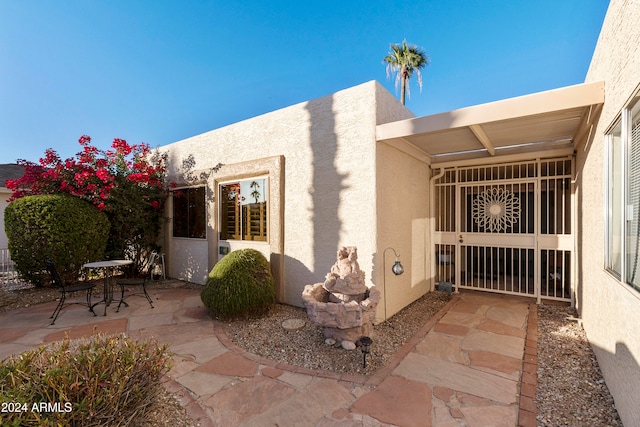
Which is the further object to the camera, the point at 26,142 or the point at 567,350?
the point at 26,142

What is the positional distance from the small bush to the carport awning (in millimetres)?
4506

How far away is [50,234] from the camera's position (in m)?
6.80

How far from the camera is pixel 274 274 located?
6.20m

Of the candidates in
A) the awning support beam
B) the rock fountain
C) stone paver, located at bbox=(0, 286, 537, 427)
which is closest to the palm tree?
the awning support beam

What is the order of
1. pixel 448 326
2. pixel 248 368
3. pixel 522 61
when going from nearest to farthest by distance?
pixel 248 368, pixel 448 326, pixel 522 61

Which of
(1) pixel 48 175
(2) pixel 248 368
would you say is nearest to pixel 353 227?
(2) pixel 248 368

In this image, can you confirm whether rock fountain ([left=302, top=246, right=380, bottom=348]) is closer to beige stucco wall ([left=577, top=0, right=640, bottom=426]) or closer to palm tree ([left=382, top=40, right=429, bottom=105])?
beige stucco wall ([left=577, top=0, right=640, bottom=426])

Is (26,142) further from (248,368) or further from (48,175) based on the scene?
(248,368)

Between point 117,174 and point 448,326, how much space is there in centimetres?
980

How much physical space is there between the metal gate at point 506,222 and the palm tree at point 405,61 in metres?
15.9

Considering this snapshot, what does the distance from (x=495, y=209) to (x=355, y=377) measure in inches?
224

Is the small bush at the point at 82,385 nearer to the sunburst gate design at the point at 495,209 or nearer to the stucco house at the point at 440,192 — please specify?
the stucco house at the point at 440,192

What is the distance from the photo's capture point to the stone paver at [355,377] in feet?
8.71

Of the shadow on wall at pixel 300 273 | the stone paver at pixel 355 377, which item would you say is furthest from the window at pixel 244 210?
the stone paver at pixel 355 377
